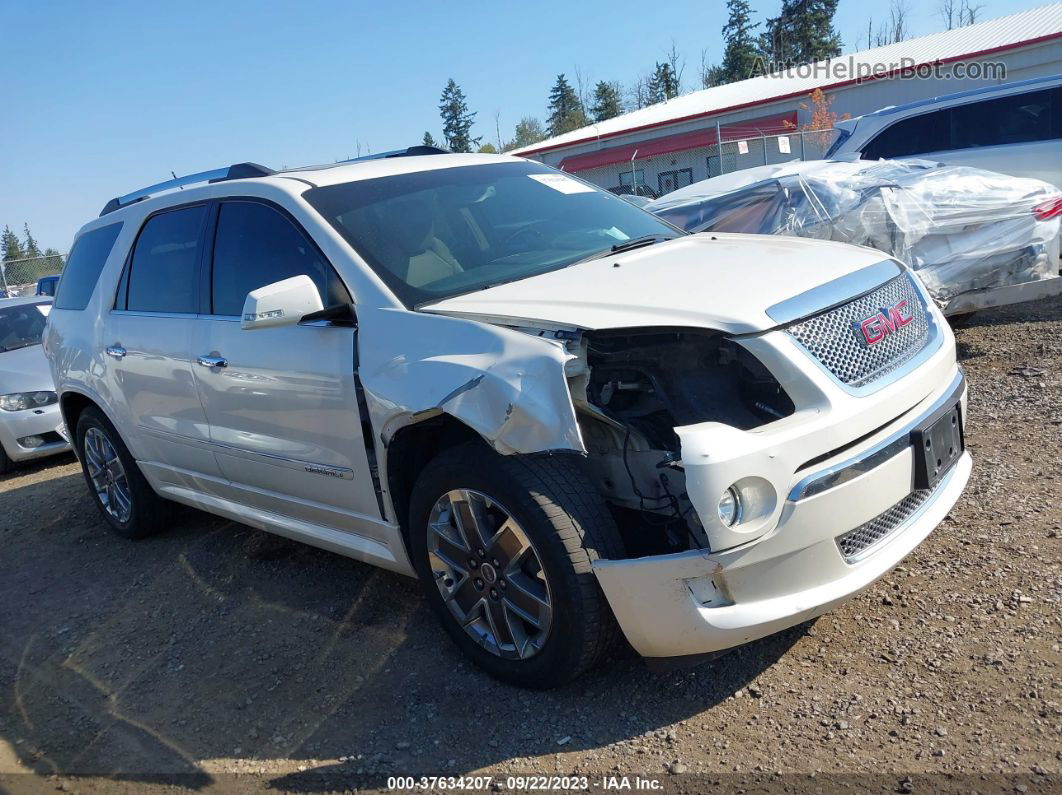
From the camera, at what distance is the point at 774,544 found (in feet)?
8.43

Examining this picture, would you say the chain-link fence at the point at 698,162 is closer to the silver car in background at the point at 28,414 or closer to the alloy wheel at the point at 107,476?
the silver car in background at the point at 28,414

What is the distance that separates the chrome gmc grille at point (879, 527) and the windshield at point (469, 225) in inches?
61.0

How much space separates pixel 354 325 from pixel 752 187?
4.63 metres

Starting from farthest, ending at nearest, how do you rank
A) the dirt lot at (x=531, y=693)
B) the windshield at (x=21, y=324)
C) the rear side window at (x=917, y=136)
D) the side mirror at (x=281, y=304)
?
1. the rear side window at (x=917, y=136)
2. the windshield at (x=21, y=324)
3. the side mirror at (x=281, y=304)
4. the dirt lot at (x=531, y=693)

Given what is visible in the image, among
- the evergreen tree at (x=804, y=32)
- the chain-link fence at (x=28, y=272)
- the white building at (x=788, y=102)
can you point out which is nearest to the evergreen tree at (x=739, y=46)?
the evergreen tree at (x=804, y=32)

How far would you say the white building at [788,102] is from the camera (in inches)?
881

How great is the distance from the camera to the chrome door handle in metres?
3.92

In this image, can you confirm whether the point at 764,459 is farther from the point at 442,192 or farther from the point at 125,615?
the point at 125,615

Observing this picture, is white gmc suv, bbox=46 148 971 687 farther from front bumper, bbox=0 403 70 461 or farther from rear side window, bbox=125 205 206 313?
front bumper, bbox=0 403 70 461

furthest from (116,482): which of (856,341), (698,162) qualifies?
(698,162)

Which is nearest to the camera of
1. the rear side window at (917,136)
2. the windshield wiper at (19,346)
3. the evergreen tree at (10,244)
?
the windshield wiper at (19,346)

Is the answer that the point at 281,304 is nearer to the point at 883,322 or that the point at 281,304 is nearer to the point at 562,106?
the point at 883,322

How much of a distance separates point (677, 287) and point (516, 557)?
1.06 meters

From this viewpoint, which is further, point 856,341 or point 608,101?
point 608,101
